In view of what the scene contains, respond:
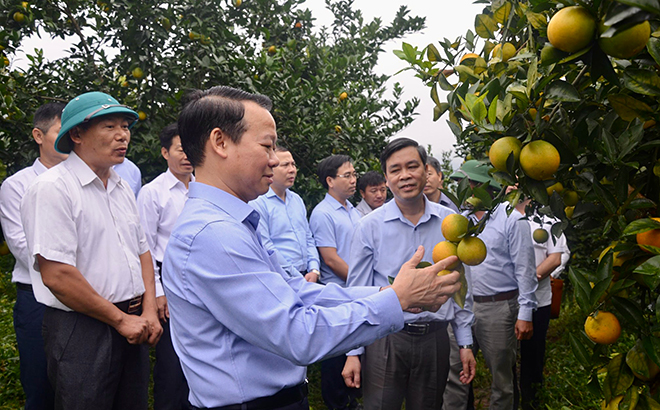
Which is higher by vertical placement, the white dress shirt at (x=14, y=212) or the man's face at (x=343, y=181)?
the man's face at (x=343, y=181)

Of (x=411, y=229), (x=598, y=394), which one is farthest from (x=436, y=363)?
(x=598, y=394)

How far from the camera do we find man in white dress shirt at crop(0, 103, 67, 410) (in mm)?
2566

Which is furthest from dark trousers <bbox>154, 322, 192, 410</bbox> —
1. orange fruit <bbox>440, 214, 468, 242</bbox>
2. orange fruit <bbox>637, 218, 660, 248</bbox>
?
orange fruit <bbox>637, 218, 660, 248</bbox>

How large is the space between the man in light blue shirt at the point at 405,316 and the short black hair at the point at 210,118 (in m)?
1.35

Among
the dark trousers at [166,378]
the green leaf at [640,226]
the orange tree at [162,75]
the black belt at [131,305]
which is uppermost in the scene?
the orange tree at [162,75]

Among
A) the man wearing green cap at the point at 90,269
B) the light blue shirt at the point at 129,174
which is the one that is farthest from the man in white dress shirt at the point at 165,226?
the man wearing green cap at the point at 90,269

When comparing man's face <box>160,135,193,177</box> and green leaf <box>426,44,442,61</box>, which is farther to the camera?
man's face <box>160,135,193,177</box>

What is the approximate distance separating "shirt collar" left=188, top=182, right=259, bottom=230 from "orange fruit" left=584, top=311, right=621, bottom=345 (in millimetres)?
1002

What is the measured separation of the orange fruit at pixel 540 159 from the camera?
1.00 meters

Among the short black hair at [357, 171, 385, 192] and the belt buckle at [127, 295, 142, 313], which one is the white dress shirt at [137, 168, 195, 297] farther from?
the short black hair at [357, 171, 385, 192]

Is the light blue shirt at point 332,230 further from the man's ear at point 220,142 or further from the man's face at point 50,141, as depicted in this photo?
the man's ear at point 220,142

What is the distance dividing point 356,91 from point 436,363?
4003mm

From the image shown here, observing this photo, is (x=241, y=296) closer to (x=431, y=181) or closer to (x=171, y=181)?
(x=171, y=181)

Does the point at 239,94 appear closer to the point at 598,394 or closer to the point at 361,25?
the point at 598,394
